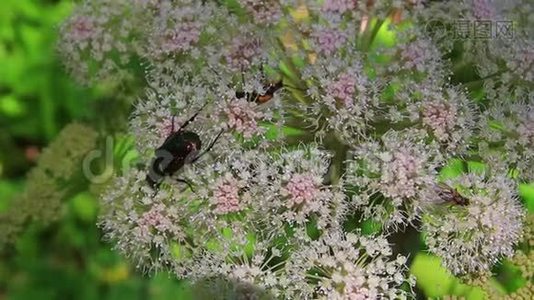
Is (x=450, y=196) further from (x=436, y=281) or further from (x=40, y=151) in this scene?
(x=40, y=151)

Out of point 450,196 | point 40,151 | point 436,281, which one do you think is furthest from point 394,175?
point 40,151

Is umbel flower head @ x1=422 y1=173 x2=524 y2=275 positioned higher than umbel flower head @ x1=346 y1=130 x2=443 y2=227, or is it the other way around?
umbel flower head @ x1=346 y1=130 x2=443 y2=227

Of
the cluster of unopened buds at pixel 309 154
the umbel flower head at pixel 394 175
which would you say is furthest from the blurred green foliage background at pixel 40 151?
the umbel flower head at pixel 394 175

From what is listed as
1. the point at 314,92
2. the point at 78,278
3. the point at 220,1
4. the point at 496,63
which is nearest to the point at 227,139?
the point at 314,92

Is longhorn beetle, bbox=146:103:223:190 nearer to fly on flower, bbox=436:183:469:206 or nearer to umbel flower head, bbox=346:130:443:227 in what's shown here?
umbel flower head, bbox=346:130:443:227

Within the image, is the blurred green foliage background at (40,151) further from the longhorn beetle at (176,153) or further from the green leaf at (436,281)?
the green leaf at (436,281)

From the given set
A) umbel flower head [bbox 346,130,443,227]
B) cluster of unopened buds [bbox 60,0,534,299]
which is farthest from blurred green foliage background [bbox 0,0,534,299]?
umbel flower head [bbox 346,130,443,227]

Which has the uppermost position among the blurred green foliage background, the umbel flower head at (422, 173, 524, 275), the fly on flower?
the fly on flower

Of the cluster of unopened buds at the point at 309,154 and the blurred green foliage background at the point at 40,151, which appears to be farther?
the blurred green foliage background at the point at 40,151
